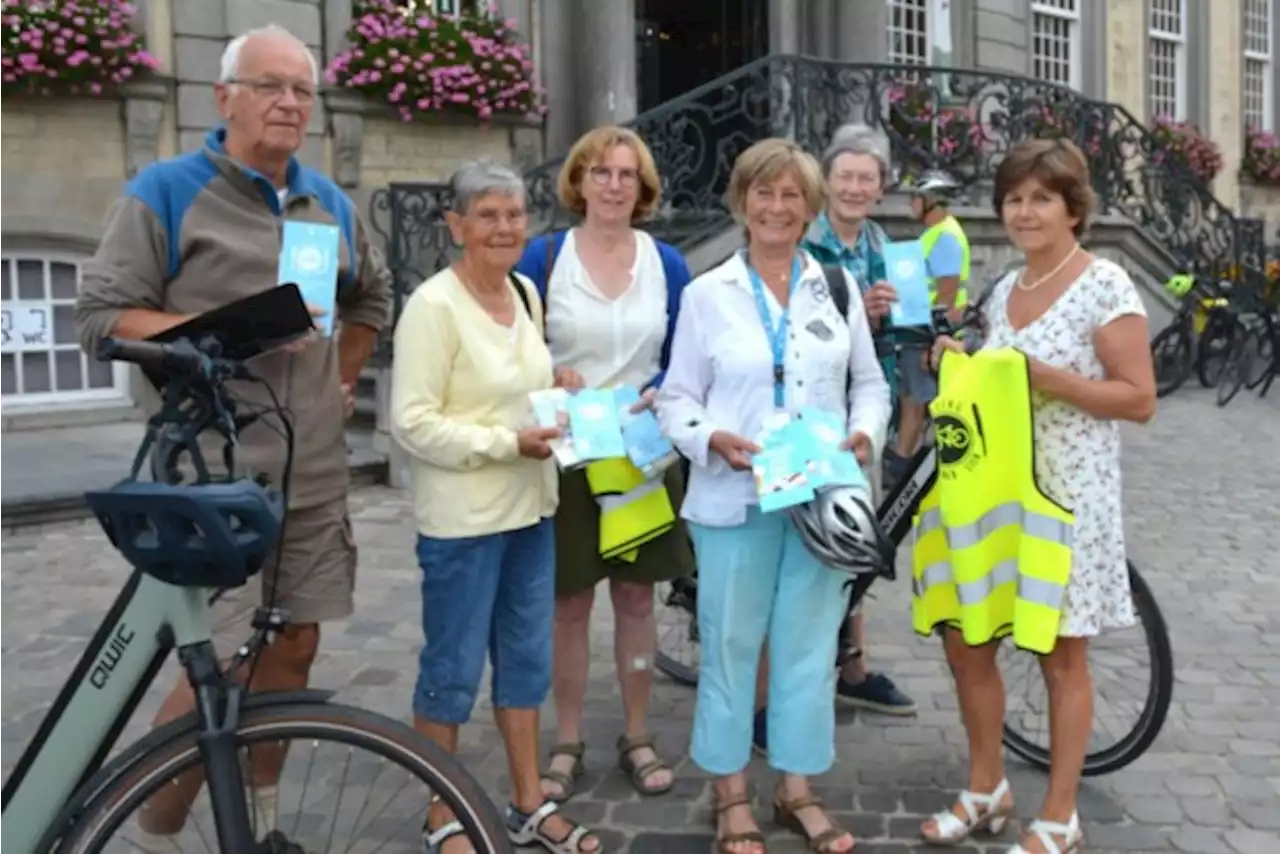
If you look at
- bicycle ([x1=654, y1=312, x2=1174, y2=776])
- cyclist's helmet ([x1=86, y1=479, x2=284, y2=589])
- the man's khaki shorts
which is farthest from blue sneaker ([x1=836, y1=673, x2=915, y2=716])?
cyclist's helmet ([x1=86, y1=479, x2=284, y2=589])

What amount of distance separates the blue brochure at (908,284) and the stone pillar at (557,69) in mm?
8949

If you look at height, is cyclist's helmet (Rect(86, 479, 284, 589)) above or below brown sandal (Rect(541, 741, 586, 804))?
above

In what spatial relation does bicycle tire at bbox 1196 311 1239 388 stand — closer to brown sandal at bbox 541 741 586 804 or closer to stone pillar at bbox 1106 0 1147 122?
stone pillar at bbox 1106 0 1147 122

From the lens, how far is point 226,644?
3.04 m

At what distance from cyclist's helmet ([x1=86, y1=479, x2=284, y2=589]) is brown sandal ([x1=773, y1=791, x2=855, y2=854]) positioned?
1.84 meters

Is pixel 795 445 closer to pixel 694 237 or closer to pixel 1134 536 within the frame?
pixel 1134 536

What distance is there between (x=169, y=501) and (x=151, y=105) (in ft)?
28.5

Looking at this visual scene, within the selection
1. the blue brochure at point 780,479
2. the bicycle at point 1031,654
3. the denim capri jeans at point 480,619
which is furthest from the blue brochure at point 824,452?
the denim capri jeans at point 480,619

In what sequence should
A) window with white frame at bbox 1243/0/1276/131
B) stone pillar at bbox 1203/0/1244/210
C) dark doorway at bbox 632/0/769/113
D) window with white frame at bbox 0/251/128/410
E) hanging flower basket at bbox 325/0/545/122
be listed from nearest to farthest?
window with white frame at bbox 0/251/128/410 < hanging flower basket at bbox 325/0/545/122 < dark doorway at bbox 632/0/769/113 < stone pillar at bbox 1203/0/1244/210 < window with white frame at bbox 1243/0/1276/131

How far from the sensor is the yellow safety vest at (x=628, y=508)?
3.82 metres

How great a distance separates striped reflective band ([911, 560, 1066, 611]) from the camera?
3.29m

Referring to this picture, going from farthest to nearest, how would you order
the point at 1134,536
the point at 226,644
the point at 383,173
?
the point at 383,173 < the point at 1134,536 < the point at 226,644

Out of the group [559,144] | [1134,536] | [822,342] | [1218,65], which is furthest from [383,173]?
[1218,65]

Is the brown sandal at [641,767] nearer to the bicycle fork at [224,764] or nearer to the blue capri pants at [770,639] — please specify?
the blue capri pants at [770,639]
